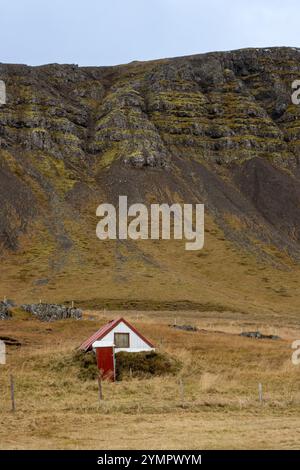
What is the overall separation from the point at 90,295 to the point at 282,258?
46.1 meters

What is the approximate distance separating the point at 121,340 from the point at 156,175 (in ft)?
352

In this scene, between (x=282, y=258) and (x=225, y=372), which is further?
(x=282, y=258)

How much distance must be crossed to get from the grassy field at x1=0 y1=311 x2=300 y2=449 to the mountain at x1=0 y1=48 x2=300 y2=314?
146ft

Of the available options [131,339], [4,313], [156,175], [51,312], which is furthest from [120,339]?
[156,175]

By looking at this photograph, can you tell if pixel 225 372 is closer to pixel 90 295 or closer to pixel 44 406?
pixel 44 406

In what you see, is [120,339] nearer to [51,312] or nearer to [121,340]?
[121,340]

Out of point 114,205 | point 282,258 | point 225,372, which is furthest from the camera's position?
point 114,205

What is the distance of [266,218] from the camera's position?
140125mm

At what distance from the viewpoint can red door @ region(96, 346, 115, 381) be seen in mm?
35312

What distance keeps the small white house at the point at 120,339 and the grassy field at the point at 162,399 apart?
2.17 metres

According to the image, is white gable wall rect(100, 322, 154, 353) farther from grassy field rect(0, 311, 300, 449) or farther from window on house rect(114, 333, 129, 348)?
grassy field rect(0, 311, 300, 449)

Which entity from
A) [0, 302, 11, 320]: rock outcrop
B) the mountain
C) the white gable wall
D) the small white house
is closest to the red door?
the small white house

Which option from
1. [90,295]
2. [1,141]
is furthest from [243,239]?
[1,141]

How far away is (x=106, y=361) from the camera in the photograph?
3628 centimetres
